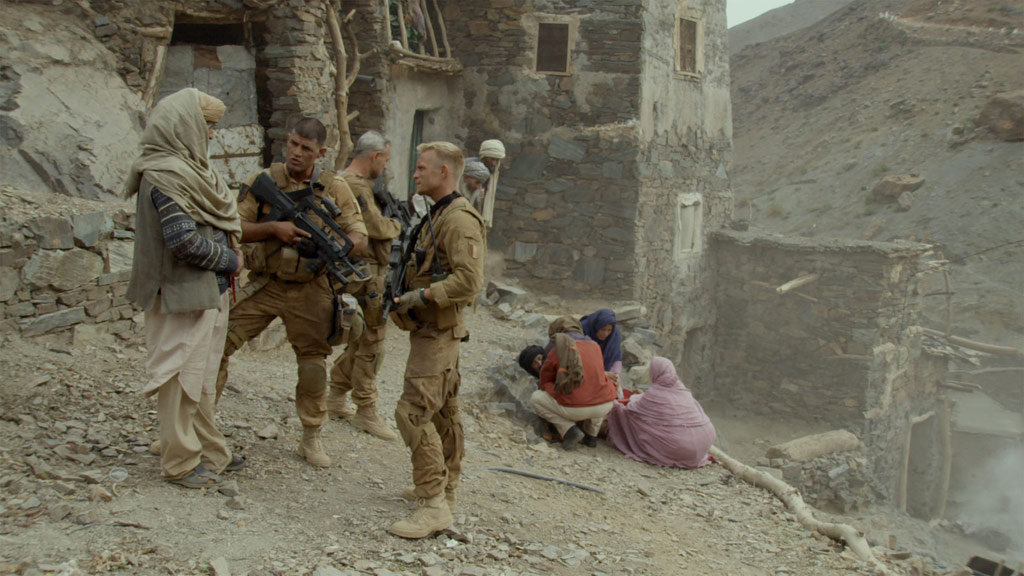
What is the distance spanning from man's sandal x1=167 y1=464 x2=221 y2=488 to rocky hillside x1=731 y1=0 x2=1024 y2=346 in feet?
52.7

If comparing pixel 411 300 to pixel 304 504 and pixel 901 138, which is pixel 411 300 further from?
pixel 901 138

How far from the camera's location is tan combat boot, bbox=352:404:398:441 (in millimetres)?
5297

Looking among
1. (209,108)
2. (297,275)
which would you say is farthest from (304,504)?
(209,108)

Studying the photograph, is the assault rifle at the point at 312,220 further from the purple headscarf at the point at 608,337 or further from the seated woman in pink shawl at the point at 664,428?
the purple headscarf at the point at 608,337

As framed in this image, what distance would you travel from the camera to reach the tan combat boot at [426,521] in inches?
149

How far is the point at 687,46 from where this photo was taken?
13.1m

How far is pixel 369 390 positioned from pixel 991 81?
93.5 feet

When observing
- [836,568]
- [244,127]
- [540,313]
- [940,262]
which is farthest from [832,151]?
[836,568]

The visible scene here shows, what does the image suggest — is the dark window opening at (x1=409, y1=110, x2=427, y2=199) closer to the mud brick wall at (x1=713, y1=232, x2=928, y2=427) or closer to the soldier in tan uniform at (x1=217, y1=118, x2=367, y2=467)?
the mud brick wall at (x1=713, y1=232, x2=928, y2=427)

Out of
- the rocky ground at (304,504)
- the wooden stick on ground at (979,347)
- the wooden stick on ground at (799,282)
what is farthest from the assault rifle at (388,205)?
the wooden stick on ground at (979,347)

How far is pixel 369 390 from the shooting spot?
5.30 metres

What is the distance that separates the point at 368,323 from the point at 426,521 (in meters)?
1.52

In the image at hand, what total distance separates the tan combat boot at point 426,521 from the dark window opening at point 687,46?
34.6 feet

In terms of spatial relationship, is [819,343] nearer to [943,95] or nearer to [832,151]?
[832,151]
